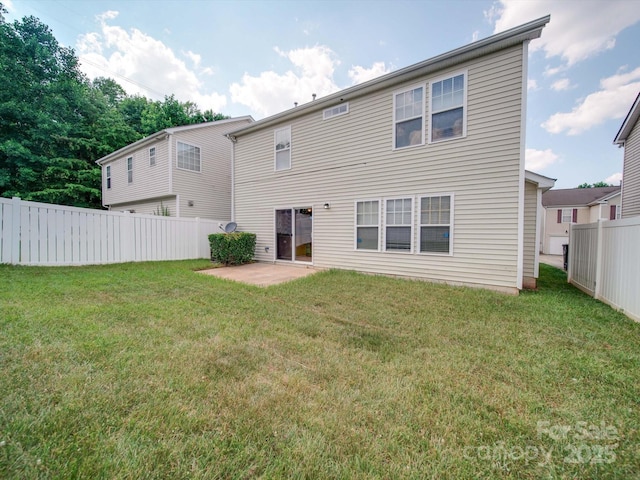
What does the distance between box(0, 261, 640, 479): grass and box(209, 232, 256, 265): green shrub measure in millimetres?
4828

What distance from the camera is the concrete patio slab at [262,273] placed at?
21.9ft

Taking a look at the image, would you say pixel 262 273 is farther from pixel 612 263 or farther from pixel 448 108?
pixel 612 263

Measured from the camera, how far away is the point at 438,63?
241 inches

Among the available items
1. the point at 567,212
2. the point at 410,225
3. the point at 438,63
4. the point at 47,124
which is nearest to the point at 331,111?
the point at 438,63

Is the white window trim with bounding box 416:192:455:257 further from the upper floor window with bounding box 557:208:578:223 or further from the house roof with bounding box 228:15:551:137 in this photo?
the upper floor window with bounding box 557:208:578:223

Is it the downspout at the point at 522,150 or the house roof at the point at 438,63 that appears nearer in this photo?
the house roof at the point at 438,63

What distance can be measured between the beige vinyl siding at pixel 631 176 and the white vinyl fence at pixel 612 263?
467 centimetres

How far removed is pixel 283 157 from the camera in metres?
9.37

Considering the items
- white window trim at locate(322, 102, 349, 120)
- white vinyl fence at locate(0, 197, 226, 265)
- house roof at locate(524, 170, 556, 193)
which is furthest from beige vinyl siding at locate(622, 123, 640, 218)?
white vinyl fence at locate(0, 197, 226, 265)

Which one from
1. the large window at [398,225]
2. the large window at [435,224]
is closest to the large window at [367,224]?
the large window at [398,225]

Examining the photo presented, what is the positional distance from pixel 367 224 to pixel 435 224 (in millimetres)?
1873

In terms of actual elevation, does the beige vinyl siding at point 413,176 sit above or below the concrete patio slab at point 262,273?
above

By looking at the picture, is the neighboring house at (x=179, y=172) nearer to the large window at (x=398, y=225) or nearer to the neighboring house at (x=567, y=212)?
the large window at (x=398, y=225)

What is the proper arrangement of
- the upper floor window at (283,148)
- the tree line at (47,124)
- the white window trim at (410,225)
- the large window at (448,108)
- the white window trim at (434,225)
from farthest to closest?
the tree line at (47,124) < the upper floor window at (283,148) < the white window trim at (410,225) < the white window trim at (434,225) < the large window at (448,108)
